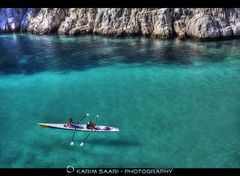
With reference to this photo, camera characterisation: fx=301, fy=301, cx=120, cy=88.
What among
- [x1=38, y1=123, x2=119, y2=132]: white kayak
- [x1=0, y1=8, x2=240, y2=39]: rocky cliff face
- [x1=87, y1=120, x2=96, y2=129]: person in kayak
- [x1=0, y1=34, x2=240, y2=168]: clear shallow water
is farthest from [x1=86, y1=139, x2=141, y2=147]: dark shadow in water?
[x1=0, y1=8, x2=240, y2=39]: rocky cliff face

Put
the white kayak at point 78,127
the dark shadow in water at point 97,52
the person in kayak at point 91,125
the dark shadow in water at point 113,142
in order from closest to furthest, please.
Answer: the dark shadow in water at point 113,142, the person in kayak at point 91,125, the white kayak at point 78,127, the dark shadow in water at point 97,52

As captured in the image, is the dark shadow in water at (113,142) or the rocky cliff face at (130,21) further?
the rocky cliff face at (130,21)

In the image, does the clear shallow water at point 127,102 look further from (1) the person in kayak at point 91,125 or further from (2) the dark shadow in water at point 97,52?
(1) the person in kayak at point 91,125

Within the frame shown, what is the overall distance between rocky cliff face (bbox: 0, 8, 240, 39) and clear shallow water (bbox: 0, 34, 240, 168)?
3.46 metres

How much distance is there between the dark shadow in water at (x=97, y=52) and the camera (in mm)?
52844

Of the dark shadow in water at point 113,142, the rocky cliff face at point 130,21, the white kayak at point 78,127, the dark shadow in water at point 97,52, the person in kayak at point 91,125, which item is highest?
the rocky cliff face at point 130,21

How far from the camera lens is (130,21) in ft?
223

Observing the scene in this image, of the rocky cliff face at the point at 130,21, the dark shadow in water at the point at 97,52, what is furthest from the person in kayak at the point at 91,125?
the rocky cliff face at the point at 130,21

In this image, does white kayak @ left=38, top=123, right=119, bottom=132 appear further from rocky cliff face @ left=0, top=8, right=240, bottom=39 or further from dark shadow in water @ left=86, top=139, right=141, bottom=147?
rocky cliff face @ left=0, top=8, right=240, bottom=39

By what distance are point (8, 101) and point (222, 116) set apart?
2832 centimetres

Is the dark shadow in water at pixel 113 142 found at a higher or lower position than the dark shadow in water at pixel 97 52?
lower

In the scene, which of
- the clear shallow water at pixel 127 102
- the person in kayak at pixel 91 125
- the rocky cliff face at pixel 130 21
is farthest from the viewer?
the rocky cliff face at pixel 130 21

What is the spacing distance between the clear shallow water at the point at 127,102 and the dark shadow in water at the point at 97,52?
0.62 feet
